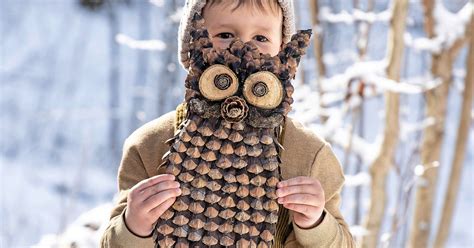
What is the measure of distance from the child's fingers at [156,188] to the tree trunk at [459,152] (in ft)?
5.65

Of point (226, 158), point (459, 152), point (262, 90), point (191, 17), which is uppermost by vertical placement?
point (191, 17)

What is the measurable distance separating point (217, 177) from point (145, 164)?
248 millimetres

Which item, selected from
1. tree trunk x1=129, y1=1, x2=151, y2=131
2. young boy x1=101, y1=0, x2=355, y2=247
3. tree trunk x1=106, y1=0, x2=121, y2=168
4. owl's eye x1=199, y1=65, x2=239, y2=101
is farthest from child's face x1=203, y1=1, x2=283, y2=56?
tree trunk x1=106, y1=0, x2=121, y2=168

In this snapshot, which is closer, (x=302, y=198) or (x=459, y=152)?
(x=302, y=198)

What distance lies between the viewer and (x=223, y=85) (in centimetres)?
110

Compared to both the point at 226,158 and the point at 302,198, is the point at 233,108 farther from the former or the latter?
the point at 302,198

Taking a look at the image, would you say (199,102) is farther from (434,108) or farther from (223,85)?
(434,108)

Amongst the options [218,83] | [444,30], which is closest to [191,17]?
[218,83]

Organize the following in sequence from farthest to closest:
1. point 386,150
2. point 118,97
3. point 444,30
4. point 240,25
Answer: point 118,97 → point 444,30 → point 386,150 → point 240,25

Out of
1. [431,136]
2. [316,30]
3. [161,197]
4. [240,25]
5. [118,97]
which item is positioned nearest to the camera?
[161,197]

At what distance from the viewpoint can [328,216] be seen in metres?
1.23

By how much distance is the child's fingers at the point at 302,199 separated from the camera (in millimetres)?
1116

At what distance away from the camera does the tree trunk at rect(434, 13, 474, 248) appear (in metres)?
2.55

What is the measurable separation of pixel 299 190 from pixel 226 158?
127mm
